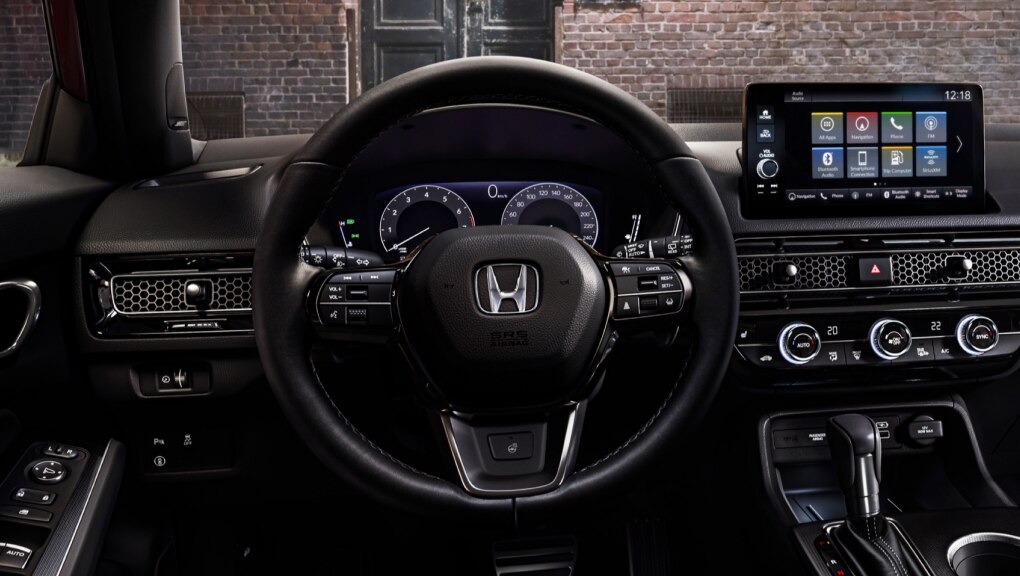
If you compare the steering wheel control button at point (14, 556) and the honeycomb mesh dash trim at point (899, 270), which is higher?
the honeycomb mesh dash trim at point (899, 270)

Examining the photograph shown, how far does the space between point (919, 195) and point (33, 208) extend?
1450 mm

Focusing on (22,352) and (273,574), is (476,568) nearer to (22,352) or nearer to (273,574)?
(273,574)

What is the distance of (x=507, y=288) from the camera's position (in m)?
1.08

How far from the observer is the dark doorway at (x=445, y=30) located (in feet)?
13.6

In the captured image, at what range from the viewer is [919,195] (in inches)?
61.1

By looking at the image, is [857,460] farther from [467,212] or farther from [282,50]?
[282,50]

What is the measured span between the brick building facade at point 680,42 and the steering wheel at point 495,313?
8.40 ft

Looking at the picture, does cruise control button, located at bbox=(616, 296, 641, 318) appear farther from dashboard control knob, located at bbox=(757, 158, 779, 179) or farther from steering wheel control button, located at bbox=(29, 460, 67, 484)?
steering wheel control button, located at bbox=(29, 460, 67, 484)

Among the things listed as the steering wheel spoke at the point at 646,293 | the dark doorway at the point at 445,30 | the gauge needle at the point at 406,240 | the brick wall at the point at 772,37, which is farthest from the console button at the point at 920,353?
the dark doorway at the point at 445,30

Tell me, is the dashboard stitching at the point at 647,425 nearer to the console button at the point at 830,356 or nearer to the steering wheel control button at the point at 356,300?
the steering wheel control button at the point at 356,300

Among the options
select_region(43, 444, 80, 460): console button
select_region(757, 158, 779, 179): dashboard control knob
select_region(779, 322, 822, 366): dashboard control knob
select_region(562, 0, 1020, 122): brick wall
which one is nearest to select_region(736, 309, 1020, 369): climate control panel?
select_region(779, 322, 822, 366): dashboard control knob

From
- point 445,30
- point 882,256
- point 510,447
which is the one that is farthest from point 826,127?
point 445,30

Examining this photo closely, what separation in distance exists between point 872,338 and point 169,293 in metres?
1.16

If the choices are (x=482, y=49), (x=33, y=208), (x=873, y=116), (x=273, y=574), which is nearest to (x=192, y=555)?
(x=273, y=574)
